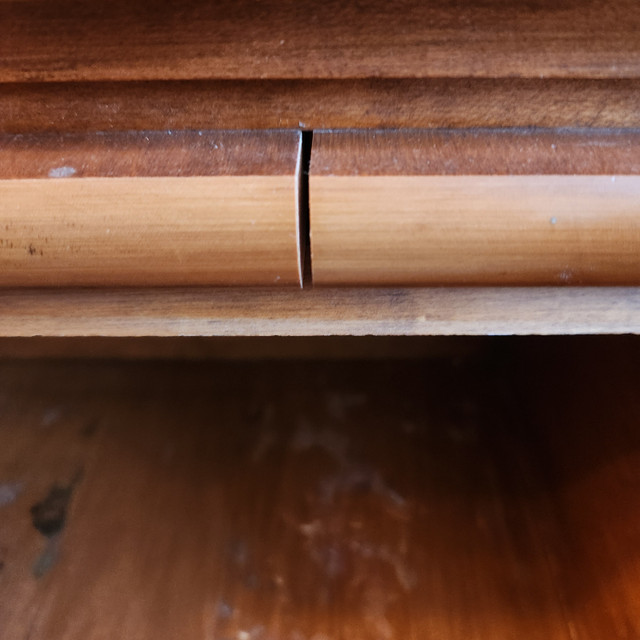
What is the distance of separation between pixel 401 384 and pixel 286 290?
35cm

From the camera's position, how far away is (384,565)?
0.43m

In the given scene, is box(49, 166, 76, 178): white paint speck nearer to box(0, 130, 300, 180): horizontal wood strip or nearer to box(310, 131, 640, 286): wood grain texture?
box(0, 130, 300, 180): horizontal wood strip

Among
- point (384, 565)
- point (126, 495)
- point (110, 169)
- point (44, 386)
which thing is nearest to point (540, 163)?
point (110, 169)

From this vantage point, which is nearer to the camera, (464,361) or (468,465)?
(468,465)

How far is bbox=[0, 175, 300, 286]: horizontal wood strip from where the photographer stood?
9.2 inches

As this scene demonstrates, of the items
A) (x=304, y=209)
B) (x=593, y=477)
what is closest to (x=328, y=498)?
(x=593, y=477)

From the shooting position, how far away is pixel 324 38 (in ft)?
0.75

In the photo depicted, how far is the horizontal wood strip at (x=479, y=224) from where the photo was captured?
0.23 meters

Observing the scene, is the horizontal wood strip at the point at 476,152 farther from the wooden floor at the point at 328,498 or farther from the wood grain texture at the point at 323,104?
the wooden floor at the point at 328,498

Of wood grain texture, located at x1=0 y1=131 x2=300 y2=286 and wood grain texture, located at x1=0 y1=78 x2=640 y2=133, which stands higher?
wood grain texture, located at x1=0 y1=78 x2=640 y2=133

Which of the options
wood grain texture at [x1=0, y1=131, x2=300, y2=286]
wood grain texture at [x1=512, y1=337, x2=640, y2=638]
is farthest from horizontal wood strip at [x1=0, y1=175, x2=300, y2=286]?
wood grain texture at [x1=512, y1=337, x2=640, y2=638]

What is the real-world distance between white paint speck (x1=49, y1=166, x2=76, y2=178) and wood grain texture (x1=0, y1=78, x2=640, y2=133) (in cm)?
3

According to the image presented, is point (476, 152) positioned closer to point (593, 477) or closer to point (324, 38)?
point (324, 38)

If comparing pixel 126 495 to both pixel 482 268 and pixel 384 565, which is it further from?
pixel 482 268
